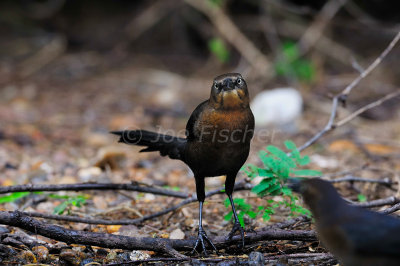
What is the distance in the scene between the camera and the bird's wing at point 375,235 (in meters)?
2.00

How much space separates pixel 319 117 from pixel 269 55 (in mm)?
2391

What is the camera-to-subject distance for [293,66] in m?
7.66

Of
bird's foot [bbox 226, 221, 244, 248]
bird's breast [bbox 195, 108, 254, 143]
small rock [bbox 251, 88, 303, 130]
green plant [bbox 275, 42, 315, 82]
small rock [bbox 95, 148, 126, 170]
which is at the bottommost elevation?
bird's foot [bbox 226, 221, 244, 248]

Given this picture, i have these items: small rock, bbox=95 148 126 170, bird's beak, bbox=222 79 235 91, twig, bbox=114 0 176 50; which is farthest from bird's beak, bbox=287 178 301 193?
twig, bbox=114 0 176 50

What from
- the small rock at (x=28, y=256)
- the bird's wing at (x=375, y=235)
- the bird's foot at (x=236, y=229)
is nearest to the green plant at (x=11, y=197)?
the small rock at (x=28, y=256)

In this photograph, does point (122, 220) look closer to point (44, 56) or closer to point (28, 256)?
point (28, 256)

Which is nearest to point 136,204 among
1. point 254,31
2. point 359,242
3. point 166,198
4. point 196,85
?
point 166,198

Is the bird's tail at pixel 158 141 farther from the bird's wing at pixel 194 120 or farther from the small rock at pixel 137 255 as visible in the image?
the small rock at pixel 137 255

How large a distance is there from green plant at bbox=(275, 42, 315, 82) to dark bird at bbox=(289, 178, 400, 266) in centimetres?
514

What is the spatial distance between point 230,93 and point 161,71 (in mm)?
6024

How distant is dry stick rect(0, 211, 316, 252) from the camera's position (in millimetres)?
2738

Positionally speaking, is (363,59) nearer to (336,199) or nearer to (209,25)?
(209,25)

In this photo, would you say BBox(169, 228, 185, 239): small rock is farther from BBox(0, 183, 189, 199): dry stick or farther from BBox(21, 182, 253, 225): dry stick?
BBox(0, 183, 189, 199): dry stick

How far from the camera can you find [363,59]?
8.71 metres
